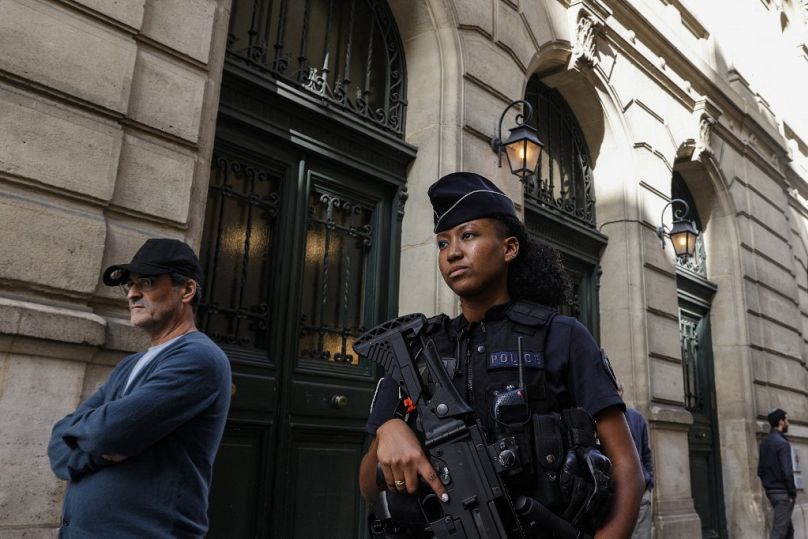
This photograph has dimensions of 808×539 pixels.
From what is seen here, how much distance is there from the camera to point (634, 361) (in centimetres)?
840

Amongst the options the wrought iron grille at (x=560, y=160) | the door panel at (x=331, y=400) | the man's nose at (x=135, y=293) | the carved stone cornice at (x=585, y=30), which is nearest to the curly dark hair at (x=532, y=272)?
the man's nose at (x=135, y=293)

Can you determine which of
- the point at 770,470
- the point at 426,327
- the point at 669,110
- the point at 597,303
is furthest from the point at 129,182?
the point at 770,470

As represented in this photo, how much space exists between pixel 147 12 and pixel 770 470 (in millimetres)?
9557

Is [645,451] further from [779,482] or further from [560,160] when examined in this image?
[779,482]

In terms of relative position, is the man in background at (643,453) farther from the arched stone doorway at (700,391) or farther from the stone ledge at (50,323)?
the stone ledge at (50,323)

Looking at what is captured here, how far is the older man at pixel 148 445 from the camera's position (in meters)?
2.15

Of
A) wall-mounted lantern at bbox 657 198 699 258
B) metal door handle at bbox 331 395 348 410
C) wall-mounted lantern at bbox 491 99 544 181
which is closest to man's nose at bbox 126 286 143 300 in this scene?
metal door handle at bbox 331 395 348 410

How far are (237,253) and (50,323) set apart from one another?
66.9 inches

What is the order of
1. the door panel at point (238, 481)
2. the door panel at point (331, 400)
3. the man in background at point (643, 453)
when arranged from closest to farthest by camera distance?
1. the door panel at point (238, 481)
2. the door panel at point (331, 400)
3. the man in background at point (643, 453)

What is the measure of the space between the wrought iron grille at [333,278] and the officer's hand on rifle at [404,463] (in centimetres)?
340

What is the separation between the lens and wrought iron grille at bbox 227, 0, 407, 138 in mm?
5215

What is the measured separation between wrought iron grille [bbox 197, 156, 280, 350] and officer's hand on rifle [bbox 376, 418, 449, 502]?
10.1 ft

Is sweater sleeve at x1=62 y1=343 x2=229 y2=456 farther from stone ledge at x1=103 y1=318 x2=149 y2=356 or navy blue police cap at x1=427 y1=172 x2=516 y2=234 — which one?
stone ledge at x1=103 y1=318 x2=149 y2=356

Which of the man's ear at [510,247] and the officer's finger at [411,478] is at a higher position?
the man's ear at [510,247]
